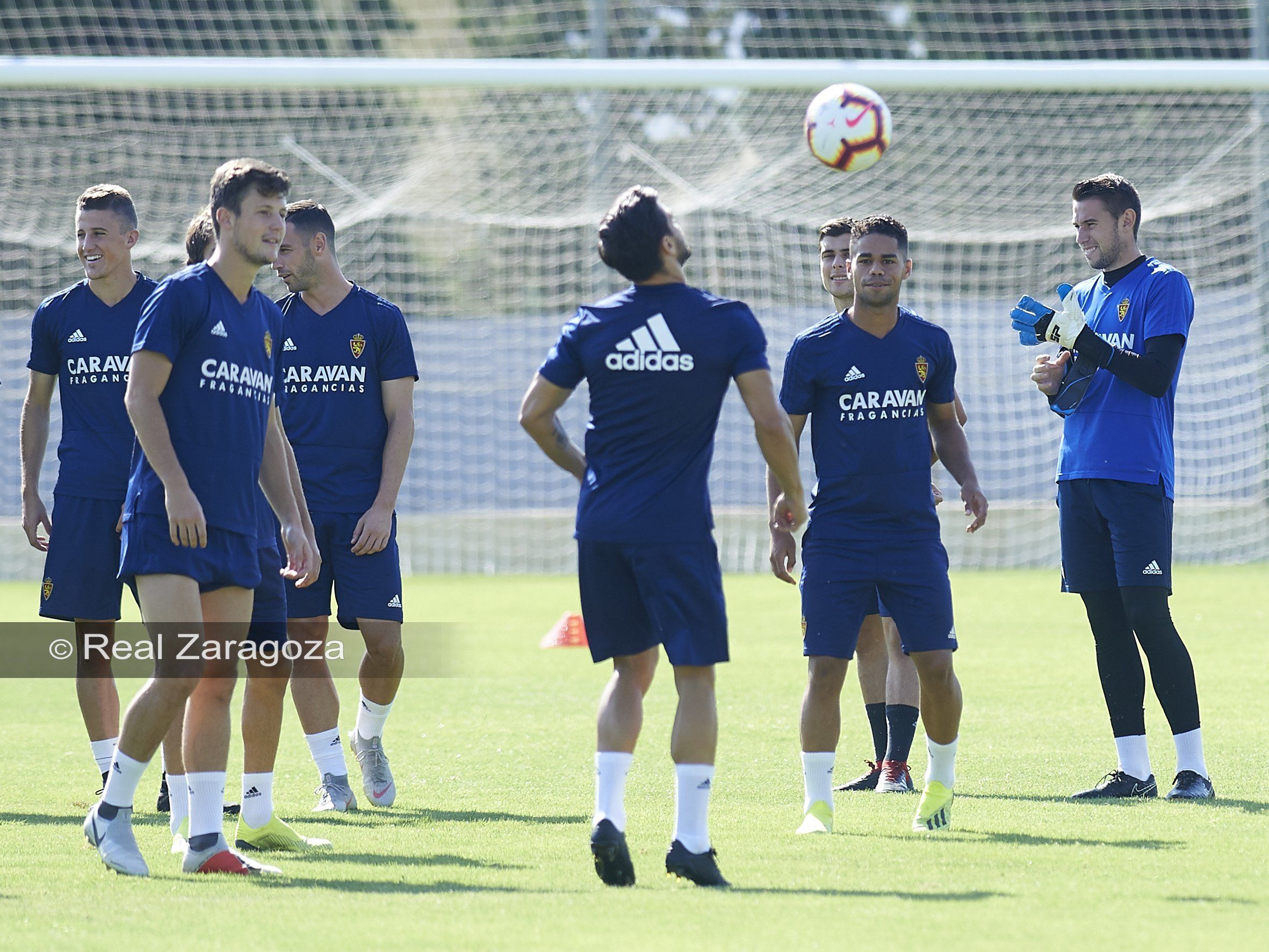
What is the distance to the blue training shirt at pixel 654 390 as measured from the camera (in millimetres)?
4914

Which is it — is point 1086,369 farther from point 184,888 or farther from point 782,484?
point 184,888

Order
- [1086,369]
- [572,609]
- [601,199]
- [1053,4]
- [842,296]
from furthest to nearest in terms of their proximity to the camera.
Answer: [1053,4] → [601,199] → [572,609] → [842,296] → [1086,369]

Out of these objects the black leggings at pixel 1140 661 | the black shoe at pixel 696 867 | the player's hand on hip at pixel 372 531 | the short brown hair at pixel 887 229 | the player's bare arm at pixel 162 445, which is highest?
the short brown hair at pixel 887 229

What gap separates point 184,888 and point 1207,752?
16.3 feet

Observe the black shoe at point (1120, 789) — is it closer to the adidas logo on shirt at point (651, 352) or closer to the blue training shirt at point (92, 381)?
the adidas logo on shirt at point (651, 352)

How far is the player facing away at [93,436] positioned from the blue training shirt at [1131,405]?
4011 millimetres

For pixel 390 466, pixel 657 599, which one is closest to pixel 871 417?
pixel 657 599

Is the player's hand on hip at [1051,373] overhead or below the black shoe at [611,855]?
overhead

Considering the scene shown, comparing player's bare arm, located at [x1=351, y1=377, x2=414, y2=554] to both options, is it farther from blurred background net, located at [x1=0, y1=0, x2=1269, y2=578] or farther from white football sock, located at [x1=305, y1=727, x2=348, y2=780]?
blurred background net, located at [x1=0, y1=0, x2=1269, y2=578]

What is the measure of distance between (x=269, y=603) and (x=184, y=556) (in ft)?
1.99

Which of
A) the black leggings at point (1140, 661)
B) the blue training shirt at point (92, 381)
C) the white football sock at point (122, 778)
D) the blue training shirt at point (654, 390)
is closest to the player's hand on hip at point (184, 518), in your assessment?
the white football sock at point (122, 778)

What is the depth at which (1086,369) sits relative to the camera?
687 cm

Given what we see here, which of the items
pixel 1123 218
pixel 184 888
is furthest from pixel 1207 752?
pixel 184 888

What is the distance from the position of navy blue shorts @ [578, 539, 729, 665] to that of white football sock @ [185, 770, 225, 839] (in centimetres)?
131
